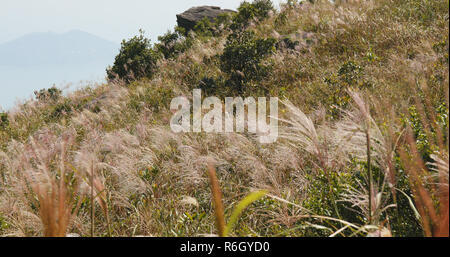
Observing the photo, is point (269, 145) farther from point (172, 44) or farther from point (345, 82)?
point (172, 44)

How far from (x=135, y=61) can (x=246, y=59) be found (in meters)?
6.01

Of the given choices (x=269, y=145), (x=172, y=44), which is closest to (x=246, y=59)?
(x=269, y=145)

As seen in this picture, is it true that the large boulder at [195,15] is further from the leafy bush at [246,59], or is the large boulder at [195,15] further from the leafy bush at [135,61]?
the leafy bush at [246,59]

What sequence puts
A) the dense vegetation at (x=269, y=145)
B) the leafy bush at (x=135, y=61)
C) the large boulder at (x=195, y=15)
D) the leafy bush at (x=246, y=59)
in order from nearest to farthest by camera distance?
the dense vegetation at (x=269, y=145)
the leafy bush at (x=246, y=59)
the leafy bush at (x=135, y=61)
the large boulder at (x=195, y=15)

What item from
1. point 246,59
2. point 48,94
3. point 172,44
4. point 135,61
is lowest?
point 246,59

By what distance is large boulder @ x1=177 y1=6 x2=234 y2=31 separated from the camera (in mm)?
17859

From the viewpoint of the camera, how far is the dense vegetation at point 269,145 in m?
1.87

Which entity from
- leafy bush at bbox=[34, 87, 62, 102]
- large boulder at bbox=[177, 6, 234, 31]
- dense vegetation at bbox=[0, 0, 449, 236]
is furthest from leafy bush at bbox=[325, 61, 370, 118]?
large boulder at bbox=[177, 6, 234, 31]

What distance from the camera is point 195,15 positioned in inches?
727

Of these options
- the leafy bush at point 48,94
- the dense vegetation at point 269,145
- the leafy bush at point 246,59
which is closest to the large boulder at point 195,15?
the dense vegetation at point 269,145

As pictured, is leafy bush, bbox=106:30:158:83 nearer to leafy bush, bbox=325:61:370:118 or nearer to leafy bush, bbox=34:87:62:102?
leafy bush, bbox=34:87:62:102

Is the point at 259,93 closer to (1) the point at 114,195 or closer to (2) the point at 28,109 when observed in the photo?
(1) the point at 114,195

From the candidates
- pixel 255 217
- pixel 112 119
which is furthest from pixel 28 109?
pixel 255 217

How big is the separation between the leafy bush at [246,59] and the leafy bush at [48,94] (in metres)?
9.25
